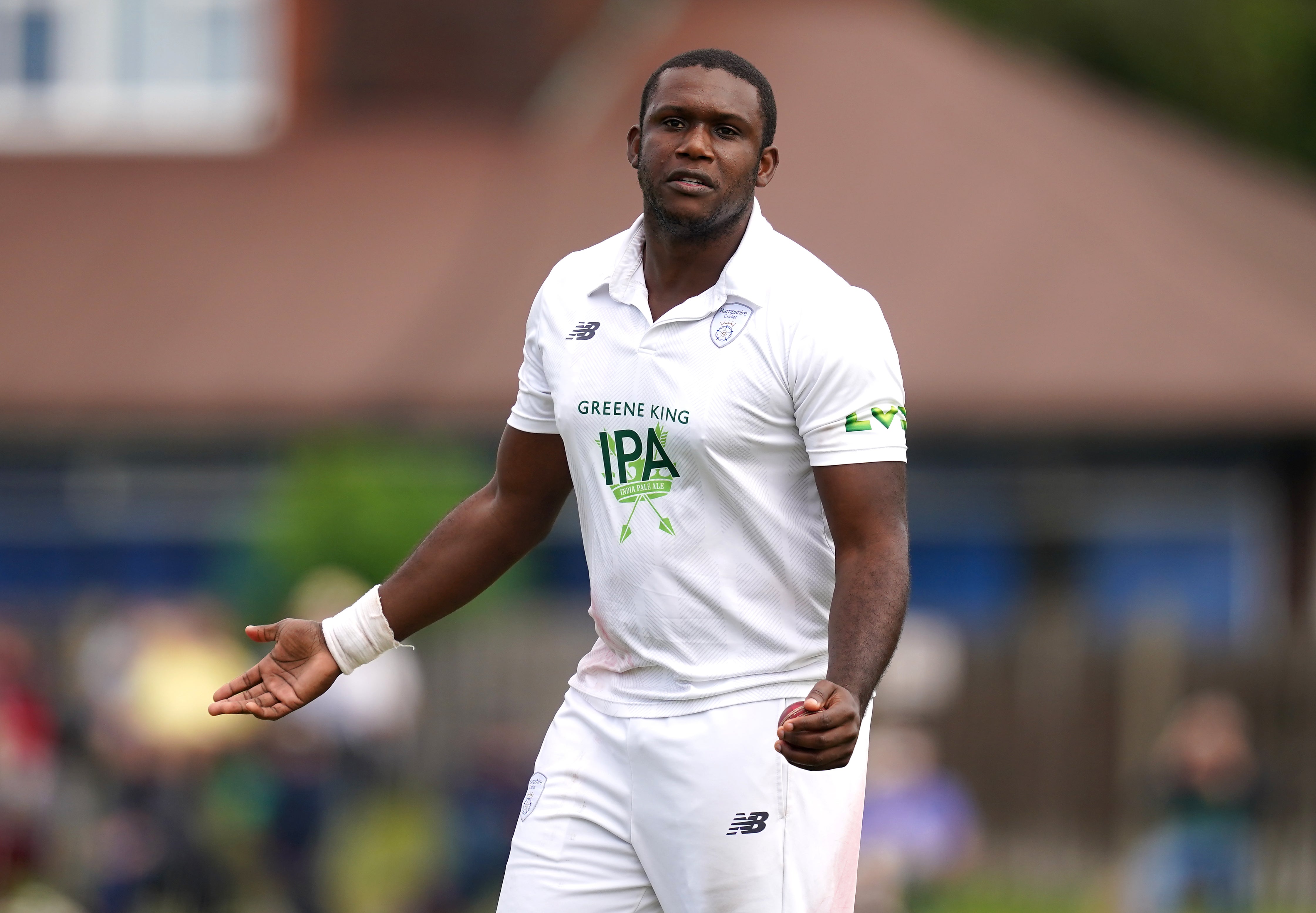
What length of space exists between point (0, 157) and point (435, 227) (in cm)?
572

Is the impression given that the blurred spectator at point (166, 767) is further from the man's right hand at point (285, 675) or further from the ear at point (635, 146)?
the ear at point (635, 146)

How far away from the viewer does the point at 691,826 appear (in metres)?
4.14

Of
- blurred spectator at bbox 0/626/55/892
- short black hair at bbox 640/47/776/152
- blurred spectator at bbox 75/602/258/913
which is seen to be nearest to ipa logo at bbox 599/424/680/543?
short black hair at bbox 640/47/776/152

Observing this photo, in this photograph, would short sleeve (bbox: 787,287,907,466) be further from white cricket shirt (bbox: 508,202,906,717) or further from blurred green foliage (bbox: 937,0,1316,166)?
blurred green foliage (bbox: 937,0,1316,166)

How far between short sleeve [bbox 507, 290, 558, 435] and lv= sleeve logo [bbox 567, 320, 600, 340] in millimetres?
109

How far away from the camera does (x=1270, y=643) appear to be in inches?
587

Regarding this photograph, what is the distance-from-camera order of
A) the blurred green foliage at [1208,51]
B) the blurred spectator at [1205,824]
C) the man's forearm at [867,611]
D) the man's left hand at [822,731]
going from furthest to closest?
the blurred green foliage at [1208,51] < the blurred spectator at [1205,824] < the man's forearm at [867,611] < the man's left hand at [822,731]

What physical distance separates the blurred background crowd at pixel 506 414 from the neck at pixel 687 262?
7.35 metres

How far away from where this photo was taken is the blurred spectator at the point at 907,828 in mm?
11258

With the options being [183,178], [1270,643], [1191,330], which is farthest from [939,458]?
[183,178]

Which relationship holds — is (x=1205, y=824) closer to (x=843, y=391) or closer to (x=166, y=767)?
(x=166, y=767)

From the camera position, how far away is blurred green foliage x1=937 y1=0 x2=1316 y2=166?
93.8 ft

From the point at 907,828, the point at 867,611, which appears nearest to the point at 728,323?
the point at 867,611

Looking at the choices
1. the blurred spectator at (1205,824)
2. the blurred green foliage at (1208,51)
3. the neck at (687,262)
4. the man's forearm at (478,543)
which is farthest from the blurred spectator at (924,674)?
the blurred green foliage at (1208,51)
